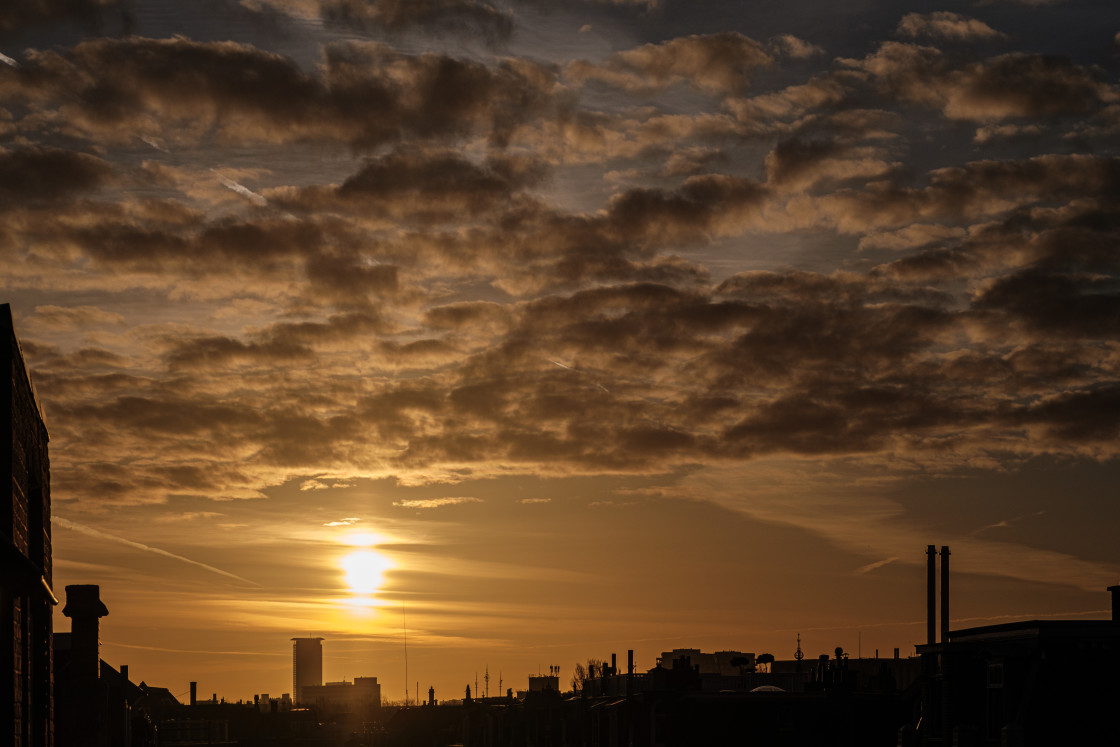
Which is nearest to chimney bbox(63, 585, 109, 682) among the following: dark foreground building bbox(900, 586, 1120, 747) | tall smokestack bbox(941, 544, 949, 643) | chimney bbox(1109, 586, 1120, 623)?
dark foreground building bbox(900, 586, 1120, 747)

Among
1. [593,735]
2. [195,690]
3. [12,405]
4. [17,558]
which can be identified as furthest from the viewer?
[195,690]

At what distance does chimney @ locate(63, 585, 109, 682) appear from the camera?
29484mm

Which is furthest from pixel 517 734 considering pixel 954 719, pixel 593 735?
pixel 954 719

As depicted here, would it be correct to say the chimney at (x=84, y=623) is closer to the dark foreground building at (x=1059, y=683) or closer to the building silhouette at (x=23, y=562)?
the building silhouette at (x=23, y=562)

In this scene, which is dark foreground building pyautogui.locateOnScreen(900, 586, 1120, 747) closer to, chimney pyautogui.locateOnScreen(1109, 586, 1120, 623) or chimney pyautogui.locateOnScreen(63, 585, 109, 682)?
chimney pyautogui.locateOnScreen(1109, 586, 1120, 623)

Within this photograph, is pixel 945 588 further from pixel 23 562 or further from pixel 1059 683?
pixel 23 562

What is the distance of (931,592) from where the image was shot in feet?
207

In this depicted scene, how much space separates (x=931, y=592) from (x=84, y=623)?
44.3 meters

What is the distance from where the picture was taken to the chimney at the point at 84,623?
1161 inches

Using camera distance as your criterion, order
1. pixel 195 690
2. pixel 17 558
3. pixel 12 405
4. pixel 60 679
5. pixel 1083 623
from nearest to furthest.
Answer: pixel 17 558, pixel 12 405, pixel 60 679, pixel 1083 623, pixel 195 690

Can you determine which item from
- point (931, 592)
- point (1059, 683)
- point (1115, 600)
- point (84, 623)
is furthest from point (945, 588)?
point (84, 623)

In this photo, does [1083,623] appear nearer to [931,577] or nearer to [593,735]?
[931,577]

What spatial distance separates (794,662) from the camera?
99.9 m

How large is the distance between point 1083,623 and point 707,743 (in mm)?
27038
